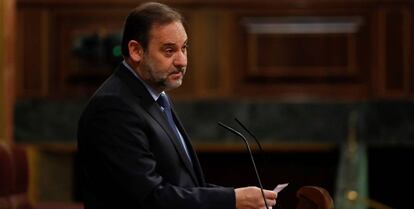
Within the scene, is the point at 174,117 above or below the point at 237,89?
above

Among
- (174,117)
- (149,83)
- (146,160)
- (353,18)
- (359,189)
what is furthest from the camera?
(353,18)

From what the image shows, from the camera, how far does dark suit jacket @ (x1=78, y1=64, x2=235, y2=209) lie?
7.11 ft

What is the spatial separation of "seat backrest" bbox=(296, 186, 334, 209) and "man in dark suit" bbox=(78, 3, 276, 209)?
7 centimetres

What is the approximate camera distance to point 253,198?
219 cm

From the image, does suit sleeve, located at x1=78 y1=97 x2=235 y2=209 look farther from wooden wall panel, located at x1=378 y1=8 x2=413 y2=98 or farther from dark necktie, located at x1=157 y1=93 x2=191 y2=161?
Answer: wooden wall panel, located at x1=378 y1=8 x2=413 y2=98

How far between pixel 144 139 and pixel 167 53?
23cm

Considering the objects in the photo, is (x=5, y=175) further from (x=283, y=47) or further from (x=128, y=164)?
(x=283, y=47)

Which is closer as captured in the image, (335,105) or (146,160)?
(146,160)

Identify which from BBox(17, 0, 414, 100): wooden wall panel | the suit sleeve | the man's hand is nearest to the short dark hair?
the suit sleeve

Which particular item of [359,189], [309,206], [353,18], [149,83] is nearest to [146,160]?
[149,83]

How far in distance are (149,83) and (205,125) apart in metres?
4.18

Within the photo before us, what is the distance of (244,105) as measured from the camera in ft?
21.3

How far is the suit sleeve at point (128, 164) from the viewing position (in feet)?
7.09

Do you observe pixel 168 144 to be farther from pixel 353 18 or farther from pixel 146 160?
pixel 353 18
